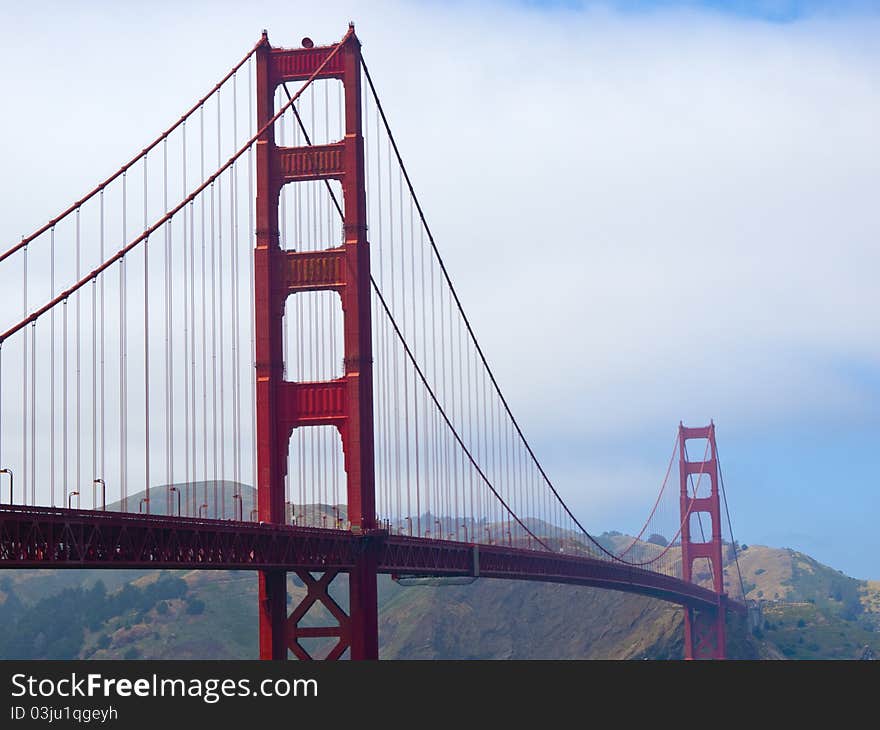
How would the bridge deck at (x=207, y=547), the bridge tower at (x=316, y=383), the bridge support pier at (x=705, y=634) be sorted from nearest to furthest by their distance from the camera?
1. the bridge deck at (x=207, y=547)
2. the bridge tower at (x=316, y=383)
3. the bridge support pier at (x=705, y=634)

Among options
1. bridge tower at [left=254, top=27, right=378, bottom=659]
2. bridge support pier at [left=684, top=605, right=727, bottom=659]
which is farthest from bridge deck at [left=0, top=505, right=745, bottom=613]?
bridge support pier at [left=684, top=605, right=727, bottom=659]

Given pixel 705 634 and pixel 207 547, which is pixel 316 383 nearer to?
pixel 207 547

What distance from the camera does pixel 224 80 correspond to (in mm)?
78250

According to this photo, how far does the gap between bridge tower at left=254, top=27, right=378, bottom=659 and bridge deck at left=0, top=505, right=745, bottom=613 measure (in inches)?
82.7

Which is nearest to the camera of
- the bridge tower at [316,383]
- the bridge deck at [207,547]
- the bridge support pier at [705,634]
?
the bridge deck at [207,547]

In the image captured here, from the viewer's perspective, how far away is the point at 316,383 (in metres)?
76.0

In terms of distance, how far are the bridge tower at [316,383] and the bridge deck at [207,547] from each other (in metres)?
2.10

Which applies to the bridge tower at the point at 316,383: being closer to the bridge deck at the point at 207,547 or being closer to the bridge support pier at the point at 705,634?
the bridge deck at the point at 207,547

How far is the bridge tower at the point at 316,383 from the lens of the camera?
74625mm

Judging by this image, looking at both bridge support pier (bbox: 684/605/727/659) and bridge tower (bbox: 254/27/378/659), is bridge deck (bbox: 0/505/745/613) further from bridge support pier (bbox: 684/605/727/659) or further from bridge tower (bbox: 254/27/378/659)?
bridge support pier (bbox: 684/605/727/659)

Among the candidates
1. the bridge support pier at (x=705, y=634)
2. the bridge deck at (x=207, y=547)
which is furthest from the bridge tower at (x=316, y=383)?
the bridge support pier at (x=705, y=634)
